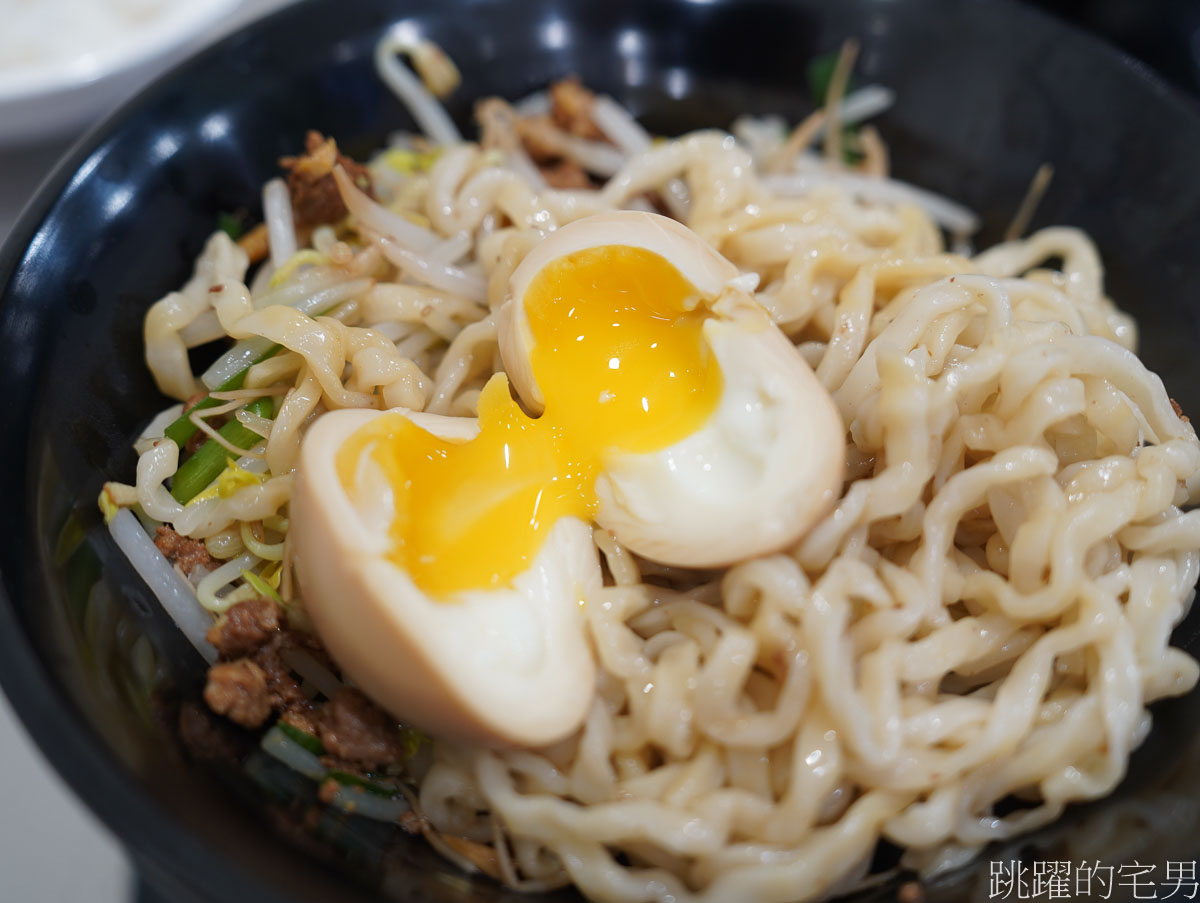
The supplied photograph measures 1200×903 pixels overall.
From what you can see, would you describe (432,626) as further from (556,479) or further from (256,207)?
(256,207)

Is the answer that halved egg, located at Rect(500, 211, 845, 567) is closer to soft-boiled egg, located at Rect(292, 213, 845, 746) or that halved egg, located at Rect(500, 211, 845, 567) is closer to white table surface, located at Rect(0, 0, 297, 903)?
soft-boiled egg, located at Rect(292, 213, 845, 746)

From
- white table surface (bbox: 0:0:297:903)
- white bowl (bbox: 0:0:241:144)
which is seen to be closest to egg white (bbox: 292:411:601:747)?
white table surface (bbox: 0:0:297:903)

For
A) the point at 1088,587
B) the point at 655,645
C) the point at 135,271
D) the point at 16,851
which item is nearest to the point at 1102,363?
the point at 1088,587

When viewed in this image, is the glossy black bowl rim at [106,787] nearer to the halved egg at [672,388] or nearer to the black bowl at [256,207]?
the black bowl at [256,207]

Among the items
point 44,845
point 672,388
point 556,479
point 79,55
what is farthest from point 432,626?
point 79,55

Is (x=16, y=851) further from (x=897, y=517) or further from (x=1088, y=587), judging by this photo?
(x=1088, y=587)

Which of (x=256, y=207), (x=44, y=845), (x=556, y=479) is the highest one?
(x=256, y=207)
